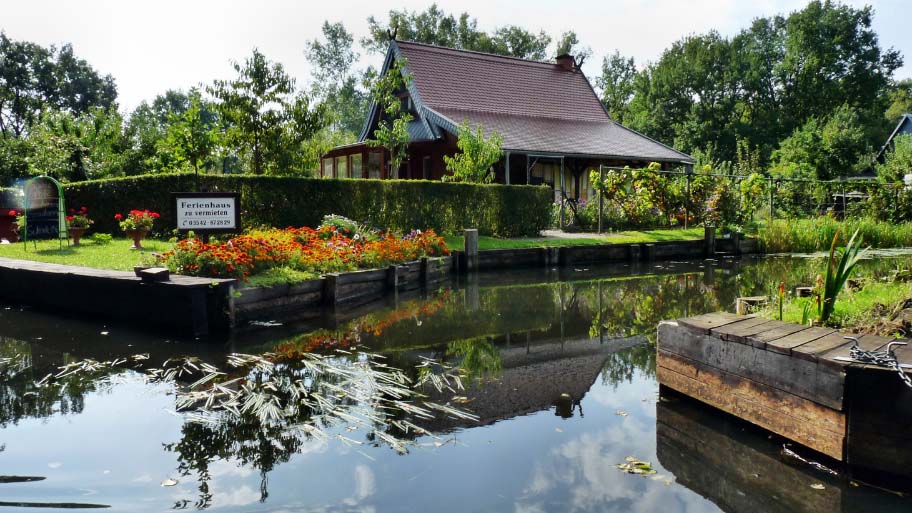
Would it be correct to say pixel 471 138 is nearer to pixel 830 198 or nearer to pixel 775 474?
pixel 830 198

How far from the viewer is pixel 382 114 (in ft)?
92.8

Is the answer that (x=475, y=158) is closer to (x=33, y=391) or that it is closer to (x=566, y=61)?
(x=566, y=61)

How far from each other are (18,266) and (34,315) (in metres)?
1.52

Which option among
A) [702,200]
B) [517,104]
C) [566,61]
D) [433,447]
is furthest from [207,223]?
[566,61]

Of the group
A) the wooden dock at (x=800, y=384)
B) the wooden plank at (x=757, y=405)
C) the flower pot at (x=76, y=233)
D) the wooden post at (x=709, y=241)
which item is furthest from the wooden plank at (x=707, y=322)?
the wooden post at (x=709, y=241)

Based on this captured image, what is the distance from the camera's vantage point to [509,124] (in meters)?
25.4

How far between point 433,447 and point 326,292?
5.95 meters

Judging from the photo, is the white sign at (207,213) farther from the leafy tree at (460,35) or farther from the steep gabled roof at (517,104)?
the leafy tree at (460,35)

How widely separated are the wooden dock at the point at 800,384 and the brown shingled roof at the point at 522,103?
58.4 feet

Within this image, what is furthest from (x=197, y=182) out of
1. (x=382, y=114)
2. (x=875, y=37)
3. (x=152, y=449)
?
(x=875, y=37)

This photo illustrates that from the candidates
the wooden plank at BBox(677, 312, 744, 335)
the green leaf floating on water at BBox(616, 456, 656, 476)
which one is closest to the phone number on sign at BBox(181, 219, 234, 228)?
the wooden plank at BBox(677, 312, 744, 335)

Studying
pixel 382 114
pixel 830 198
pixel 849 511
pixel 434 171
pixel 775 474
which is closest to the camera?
pixel 849 511

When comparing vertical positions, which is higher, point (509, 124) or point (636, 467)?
point (509, 124)

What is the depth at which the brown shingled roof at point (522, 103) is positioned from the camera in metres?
24.5
